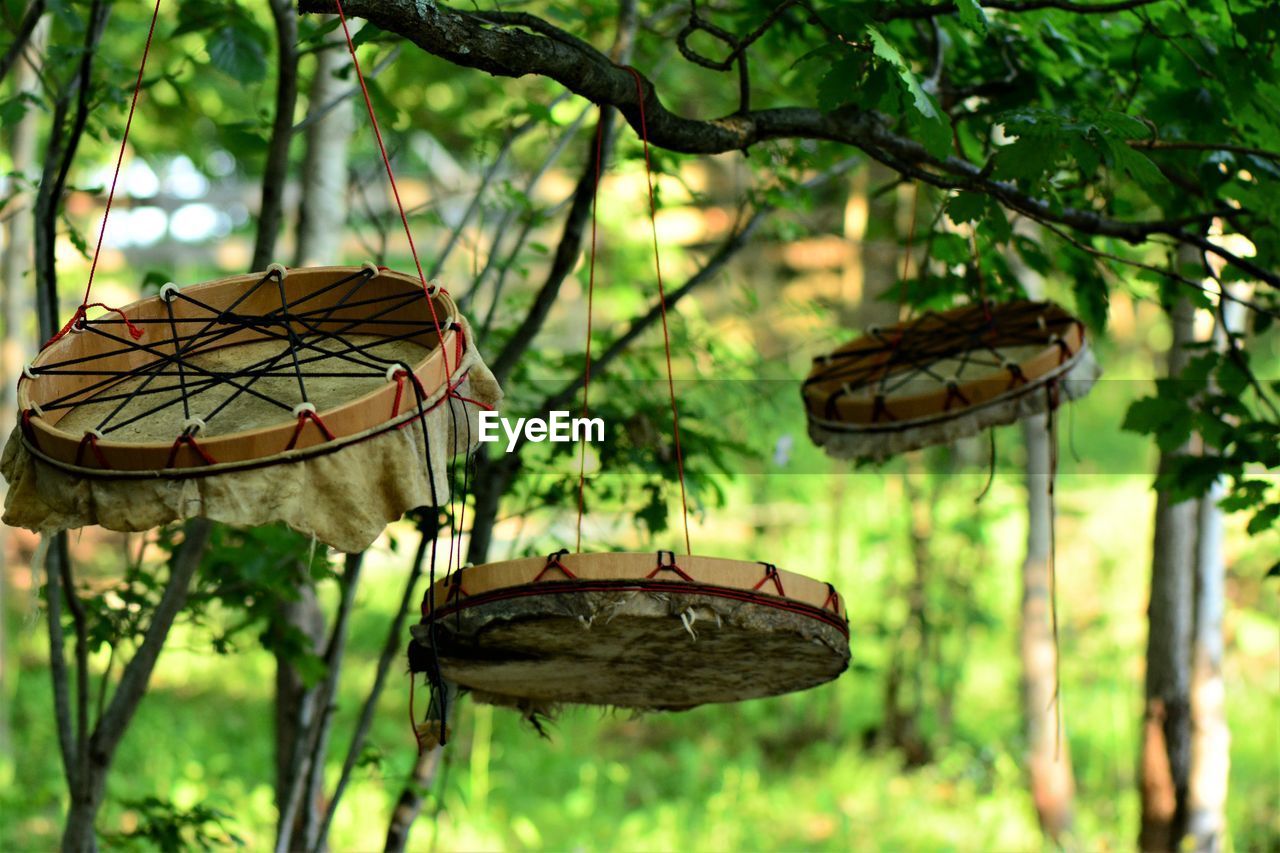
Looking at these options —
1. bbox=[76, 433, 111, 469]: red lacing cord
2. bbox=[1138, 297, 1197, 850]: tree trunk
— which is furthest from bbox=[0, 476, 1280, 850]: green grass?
bbox=[76, 433, 111, 469]: red lacing cord

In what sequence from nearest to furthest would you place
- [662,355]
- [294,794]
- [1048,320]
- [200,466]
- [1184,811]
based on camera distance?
[200,466], [1048,320], [294,794], [662,355], [1184,811]

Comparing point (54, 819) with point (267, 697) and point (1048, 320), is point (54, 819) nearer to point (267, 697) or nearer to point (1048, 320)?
point (267, 697)

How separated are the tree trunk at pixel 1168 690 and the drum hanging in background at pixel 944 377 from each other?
2734mm

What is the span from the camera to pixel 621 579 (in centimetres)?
215

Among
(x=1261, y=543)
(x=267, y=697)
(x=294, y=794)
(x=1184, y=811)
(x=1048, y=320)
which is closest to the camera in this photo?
(x=1048, y=320)

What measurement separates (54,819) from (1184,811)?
5684mm

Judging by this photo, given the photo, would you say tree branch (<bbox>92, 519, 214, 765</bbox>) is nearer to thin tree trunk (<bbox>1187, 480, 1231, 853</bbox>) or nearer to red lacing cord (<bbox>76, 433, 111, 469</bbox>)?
red lacing cord (<bbox>76, 433, 111, 469</bbox>)

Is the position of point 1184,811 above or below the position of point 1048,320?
below

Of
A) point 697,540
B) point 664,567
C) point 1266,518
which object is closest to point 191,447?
point 664,567

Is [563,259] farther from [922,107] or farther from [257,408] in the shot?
[257,408]

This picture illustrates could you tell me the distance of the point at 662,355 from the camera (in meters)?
5.18

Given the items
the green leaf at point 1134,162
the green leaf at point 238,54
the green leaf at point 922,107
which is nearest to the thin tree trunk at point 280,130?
the green leaf at point 238,54

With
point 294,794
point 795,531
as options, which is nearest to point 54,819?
point 294,794

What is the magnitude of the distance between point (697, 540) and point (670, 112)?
7601 mm
